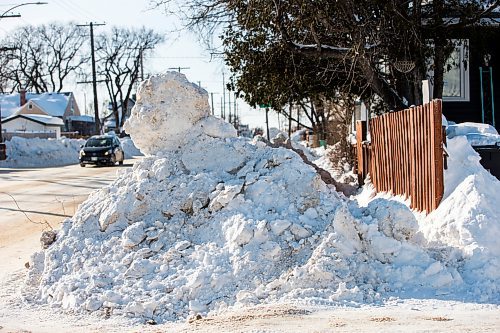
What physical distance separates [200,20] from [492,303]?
1210 cm

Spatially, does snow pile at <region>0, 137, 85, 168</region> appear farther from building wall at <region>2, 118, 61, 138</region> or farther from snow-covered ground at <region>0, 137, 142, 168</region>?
building wall at <region>2, 118, 61, 138</region>

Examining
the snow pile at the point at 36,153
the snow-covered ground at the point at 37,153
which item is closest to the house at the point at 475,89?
the snow-covered ground at the point at 37,153

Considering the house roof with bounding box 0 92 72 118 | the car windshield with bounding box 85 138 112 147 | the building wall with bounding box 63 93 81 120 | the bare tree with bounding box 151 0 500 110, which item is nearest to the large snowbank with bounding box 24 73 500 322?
the bare tree with bounding box 151 0 500 110

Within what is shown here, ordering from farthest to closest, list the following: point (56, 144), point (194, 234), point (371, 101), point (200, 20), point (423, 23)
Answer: point (56, 144)
point (371, 101)
point (200, 20)
point (423, 23)
point (194, 234)

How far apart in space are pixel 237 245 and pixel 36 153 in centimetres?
3774

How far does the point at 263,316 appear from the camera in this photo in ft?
19.4

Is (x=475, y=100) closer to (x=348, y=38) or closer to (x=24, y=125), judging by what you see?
(x=348, y=38)

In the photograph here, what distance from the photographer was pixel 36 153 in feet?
140

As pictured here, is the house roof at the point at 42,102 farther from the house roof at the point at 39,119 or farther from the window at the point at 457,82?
the window at the point at 457,82

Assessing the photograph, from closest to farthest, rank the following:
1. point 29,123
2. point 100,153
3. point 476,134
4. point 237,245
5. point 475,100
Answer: point 237,245, point 476,134, point 475,100, point 100,153, point 29,123

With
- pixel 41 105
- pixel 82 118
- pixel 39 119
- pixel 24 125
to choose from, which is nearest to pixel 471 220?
pixel 39 119

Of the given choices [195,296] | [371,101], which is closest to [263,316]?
[195,296]

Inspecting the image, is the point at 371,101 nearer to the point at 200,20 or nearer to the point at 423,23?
the point at 423,23

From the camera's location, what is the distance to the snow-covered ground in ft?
133
